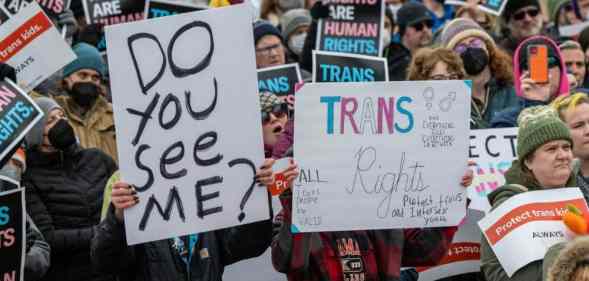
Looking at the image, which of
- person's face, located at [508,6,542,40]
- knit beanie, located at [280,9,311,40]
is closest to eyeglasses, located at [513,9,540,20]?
person's face, located at [508,6,542,40]

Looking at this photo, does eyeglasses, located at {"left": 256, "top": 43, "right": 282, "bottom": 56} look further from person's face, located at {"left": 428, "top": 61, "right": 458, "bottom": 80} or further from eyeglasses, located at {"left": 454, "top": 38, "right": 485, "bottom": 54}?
person's face, located at {"left": 428, "top": 61, "right": 458, "bottom": 80}

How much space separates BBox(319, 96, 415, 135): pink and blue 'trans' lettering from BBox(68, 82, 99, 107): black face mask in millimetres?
3340

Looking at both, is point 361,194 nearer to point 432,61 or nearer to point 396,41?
point 432,61

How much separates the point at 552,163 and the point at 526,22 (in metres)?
5.64

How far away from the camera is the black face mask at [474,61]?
9484mm

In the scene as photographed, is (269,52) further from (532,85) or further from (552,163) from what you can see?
(552,163)

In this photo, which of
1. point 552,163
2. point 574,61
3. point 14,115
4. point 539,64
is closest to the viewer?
point 552,163

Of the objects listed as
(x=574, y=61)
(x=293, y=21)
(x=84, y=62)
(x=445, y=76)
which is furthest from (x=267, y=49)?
(x=574, y=61)

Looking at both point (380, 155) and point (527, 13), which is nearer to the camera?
point (380, 155)

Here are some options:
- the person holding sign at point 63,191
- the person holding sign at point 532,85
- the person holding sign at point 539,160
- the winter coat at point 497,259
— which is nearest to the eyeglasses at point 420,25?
the person holding sign at point 532,85

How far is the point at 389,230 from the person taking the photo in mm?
6836

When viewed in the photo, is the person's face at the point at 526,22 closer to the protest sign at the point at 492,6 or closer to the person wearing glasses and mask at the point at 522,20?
the person wearing glasses and mask at the point at 522,20

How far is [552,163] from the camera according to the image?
676 centimetres

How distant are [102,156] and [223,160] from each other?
1.96 meters
